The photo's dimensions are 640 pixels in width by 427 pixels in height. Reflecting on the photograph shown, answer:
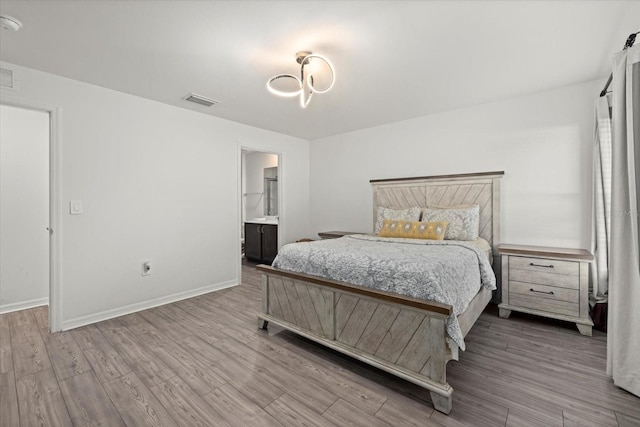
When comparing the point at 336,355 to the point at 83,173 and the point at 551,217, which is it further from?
the point at 83,173

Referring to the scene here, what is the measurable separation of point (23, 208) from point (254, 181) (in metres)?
3.83

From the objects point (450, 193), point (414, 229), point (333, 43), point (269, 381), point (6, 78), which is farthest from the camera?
point (450, 193)

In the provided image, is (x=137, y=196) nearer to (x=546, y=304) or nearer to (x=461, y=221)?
(x=461, y=221)

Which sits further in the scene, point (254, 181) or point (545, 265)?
point (254, 181)

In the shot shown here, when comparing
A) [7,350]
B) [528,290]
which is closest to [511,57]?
[528,290]

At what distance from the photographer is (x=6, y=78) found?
2355 millimetres

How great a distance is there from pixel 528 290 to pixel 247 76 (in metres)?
3.43

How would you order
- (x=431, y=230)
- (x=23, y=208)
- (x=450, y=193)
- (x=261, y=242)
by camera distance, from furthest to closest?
(x=261, y=242) < (x=450, y=193) < (x=23, y=208) < (x=431, y=230)

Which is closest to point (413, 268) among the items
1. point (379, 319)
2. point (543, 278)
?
point (379, 319)

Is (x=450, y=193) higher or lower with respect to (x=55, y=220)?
higher

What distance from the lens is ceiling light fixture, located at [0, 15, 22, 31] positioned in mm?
1790

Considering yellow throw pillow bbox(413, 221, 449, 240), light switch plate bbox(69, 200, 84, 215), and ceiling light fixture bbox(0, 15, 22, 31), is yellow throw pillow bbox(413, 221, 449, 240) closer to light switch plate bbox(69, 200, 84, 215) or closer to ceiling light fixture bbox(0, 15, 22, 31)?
light switch plate bbox(69, 200, 84, 215)

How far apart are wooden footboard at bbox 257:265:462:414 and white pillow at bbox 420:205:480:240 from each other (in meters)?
1.70

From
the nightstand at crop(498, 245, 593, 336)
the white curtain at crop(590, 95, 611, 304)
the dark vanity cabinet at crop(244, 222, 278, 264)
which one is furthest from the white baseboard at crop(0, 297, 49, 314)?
the white curtain at crop(590, 95, 611, 304)
